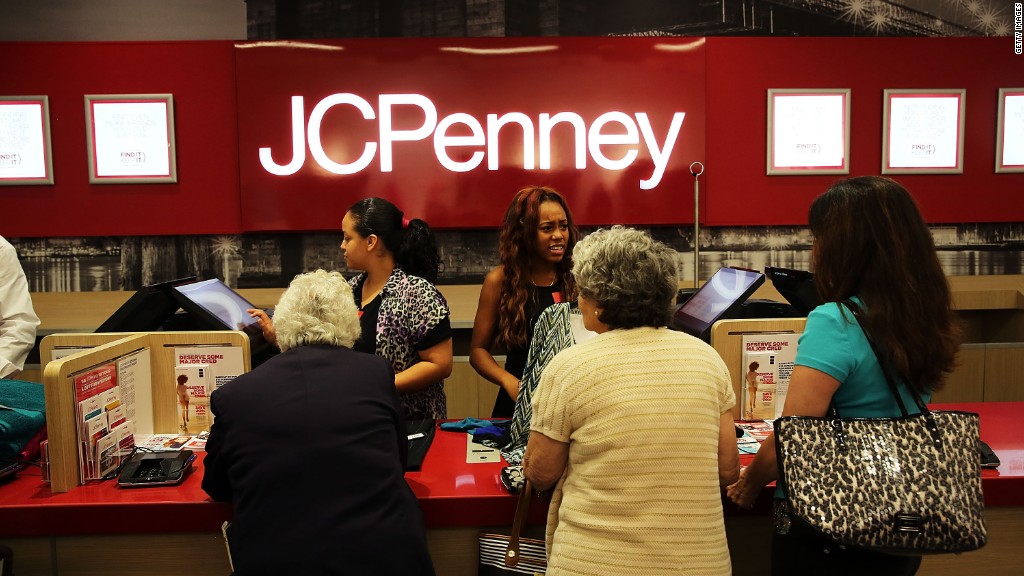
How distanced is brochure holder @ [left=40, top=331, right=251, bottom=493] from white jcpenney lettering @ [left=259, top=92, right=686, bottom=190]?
8.27ft

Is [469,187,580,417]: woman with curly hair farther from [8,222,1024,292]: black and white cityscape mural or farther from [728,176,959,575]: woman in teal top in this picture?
[8,222,1024,292]: black and white cityscape mural

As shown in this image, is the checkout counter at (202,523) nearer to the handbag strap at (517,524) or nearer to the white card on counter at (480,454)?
the white card on counter at (480,454)

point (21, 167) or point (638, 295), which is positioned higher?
point (21, 167)

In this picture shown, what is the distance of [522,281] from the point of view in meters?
2.80

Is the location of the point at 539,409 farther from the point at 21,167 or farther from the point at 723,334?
the point at 21,167

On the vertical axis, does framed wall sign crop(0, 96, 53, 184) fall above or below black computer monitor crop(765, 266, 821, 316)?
above

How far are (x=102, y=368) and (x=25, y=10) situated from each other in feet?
12.8

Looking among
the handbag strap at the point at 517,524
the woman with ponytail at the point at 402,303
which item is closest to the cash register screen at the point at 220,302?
the woman with ponytail at the point at 402,303

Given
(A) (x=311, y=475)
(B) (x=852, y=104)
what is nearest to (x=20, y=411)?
(A) (x=311, y=475)

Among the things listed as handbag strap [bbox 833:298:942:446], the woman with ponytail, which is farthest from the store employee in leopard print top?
handbag strap [bbox 833:298:942:446]

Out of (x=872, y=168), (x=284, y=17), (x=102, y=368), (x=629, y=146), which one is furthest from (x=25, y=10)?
(x=872, y=168)

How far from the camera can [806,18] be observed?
4.93 meters

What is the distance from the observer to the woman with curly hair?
9.02 feet

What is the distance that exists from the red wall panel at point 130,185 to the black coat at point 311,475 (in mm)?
3433
